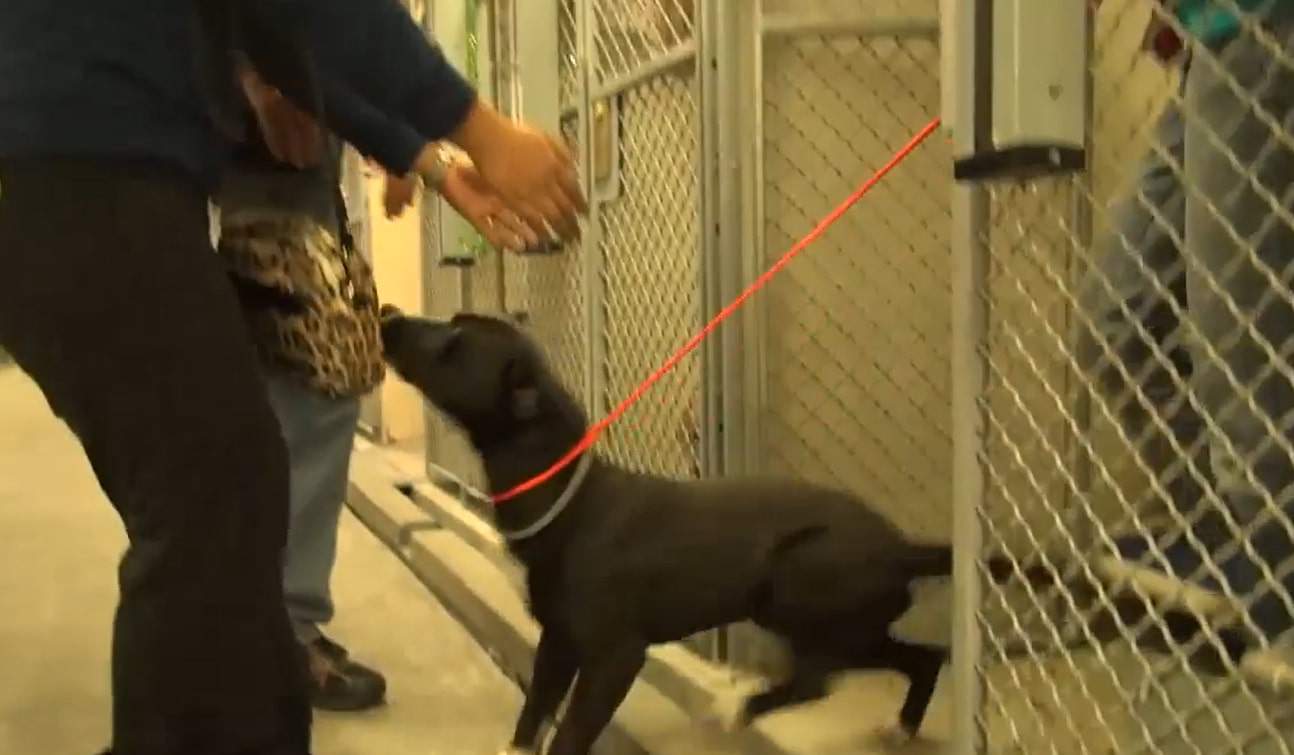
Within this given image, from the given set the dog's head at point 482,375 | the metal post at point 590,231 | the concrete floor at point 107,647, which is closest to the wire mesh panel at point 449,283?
the concrete floor at point 107,647

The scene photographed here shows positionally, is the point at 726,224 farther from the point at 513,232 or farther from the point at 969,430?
the point at 969,430

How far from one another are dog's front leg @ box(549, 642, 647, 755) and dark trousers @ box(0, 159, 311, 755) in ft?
1.38

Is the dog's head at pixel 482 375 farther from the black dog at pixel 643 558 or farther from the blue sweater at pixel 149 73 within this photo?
the blue sweater at pixel 149 73

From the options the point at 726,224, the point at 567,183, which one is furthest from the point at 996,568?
the point at 726,224

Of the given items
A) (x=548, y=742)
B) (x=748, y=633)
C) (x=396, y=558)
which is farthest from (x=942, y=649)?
(x=396, y=558)

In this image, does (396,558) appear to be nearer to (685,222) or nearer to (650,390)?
(650,390)

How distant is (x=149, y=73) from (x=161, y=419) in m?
0.25

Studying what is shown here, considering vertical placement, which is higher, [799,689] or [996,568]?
[996,568]

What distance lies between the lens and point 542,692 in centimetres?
145

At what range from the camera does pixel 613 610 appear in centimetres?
135

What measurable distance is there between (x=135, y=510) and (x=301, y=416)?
25.9 inches

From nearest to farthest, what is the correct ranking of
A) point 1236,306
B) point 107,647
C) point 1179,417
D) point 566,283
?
point 1236,306 → point 1179,417 → point 107,647 → point 566,283

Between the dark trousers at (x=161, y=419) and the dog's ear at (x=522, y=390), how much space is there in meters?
0.45

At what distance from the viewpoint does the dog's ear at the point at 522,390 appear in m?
1.40
